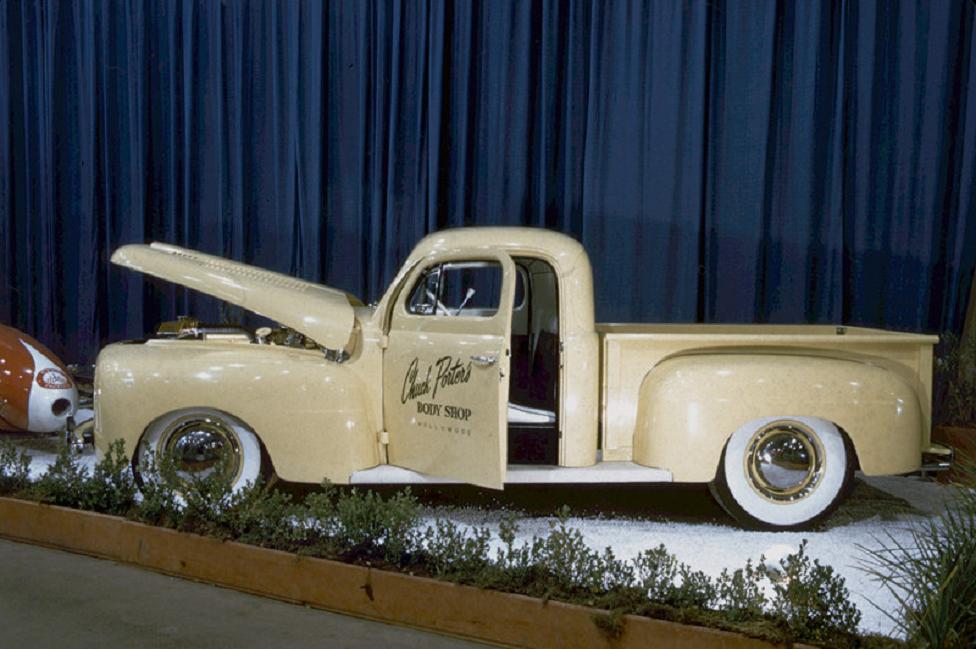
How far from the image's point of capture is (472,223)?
25.8 ft

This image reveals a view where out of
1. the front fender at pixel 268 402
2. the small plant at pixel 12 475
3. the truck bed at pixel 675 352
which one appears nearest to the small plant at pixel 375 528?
the front fender at pixel 268 402

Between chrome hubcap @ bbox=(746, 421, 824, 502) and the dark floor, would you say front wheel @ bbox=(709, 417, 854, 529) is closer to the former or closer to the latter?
chrome hubcap @ bbox=(746, 421, 824, 502)

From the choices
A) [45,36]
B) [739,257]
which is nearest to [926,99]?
[739,257]

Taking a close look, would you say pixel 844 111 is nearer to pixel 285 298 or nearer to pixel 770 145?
pixel 770 145

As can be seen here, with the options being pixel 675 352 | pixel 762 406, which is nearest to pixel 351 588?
pixel 675 352

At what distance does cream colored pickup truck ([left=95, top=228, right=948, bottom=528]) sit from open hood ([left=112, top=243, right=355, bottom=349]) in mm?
15

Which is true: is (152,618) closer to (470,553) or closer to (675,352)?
(470,553)

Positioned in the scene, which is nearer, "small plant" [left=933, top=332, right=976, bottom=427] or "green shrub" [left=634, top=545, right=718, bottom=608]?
"green shrub" [left=634, top=545, right=718, bottom=608]

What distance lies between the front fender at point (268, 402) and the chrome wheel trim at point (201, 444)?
0.42 ft

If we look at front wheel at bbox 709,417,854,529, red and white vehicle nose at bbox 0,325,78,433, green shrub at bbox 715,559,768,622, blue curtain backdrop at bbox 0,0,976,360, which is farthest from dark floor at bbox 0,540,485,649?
blue curtain backdrop at bbox 0,0,976,360

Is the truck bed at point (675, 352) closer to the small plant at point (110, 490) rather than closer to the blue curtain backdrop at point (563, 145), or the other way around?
the small plant at point (110, 490)

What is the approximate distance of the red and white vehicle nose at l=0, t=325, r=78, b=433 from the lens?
6.27m

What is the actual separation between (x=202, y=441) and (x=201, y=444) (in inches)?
0.6

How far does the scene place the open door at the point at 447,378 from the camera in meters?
4.27
